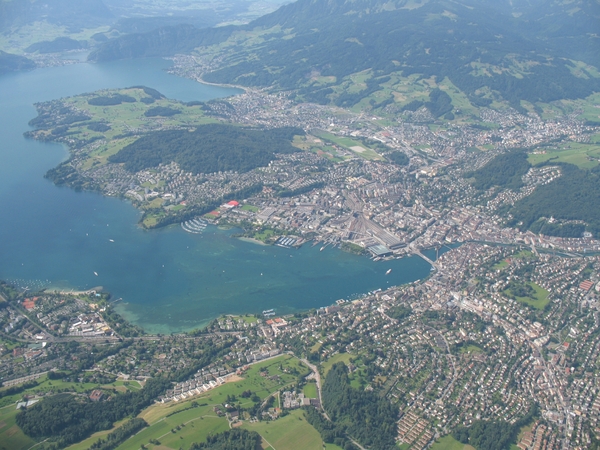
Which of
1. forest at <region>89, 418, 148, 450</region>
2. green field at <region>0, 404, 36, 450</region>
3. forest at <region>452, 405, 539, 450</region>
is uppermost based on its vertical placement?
green field at <region>0, 404, 36, 450</region>

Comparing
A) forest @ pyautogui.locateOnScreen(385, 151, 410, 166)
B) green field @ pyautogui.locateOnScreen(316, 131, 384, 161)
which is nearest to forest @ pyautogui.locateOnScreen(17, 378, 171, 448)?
forest @ pyautogui.locateOnScreen(385, 151, 410, 166)

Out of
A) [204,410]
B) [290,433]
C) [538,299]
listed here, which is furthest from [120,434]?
[538,299]

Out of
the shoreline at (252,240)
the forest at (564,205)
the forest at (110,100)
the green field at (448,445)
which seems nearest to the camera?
the green field at (448,445)

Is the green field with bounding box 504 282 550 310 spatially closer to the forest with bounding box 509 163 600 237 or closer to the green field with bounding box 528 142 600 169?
the forest with bounding box 509 163 600 237

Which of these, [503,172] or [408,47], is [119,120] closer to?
[503,172]

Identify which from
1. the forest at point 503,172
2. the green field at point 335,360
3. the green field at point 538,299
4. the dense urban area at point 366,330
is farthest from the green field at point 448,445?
the forest at point 503,172

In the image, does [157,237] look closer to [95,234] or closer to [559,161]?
[95,234]

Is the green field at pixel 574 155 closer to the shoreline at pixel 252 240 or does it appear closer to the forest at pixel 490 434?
the shoreline at pixel 252 240
